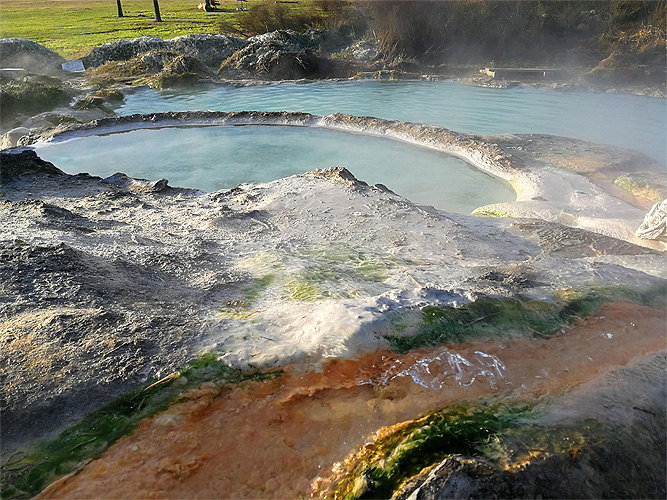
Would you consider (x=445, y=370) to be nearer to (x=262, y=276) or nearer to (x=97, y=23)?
(x=262, y=276)

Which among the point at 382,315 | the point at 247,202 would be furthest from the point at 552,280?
the point at 247,202

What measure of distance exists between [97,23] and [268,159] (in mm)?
30385

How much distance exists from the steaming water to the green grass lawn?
12.3 m

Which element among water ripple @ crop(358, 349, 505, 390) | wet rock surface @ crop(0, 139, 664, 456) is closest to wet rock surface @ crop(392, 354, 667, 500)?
water ripple @ crop(358, 349, 505, 390)

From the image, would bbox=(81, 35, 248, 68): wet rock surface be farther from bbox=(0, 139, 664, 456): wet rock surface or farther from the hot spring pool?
bbox=(0, 139, 664, 456): wet rock surface

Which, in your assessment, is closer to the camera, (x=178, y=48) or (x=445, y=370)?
(x=445, y=370)

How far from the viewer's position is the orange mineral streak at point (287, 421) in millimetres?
1876

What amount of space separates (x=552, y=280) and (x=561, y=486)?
2.10 m

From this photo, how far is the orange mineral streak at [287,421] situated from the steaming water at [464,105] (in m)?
5.74

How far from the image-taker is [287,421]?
216 cm

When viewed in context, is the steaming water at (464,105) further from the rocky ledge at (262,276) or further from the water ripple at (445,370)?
the water ripple at (445,370)

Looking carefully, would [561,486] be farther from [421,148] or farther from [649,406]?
[421,148]

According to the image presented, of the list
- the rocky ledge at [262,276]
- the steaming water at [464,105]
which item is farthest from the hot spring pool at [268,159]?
the rocky ledge at [262,276]

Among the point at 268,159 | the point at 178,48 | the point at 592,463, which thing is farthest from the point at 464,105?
the point at 178,48
